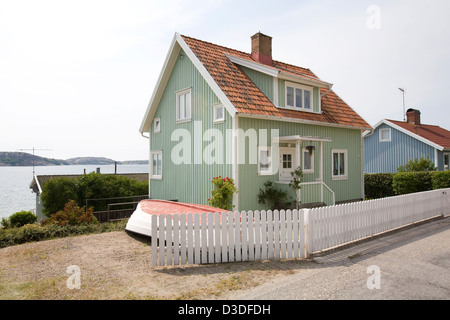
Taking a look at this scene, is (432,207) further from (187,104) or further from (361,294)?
(187,104)

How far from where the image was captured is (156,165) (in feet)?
60.5

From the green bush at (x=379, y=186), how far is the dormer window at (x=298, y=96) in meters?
8.75

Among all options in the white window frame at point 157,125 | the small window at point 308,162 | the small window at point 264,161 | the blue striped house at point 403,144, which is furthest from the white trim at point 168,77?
the blue striped house at point 403,144

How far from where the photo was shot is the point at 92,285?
5.60m

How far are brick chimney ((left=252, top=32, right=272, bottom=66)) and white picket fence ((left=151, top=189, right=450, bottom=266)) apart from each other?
35.8ft

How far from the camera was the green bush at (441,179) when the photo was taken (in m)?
17.0

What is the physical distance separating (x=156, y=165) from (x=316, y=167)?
925 centimetres

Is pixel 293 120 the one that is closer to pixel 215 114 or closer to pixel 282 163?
pixel 282 163

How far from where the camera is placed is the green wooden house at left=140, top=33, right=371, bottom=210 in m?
12.8

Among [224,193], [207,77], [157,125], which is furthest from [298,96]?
[157,125]

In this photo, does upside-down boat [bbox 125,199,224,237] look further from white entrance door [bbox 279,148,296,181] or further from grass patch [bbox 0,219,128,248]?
white entrance door [bbox 279,148,296,181]
